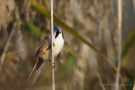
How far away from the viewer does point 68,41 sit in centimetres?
193

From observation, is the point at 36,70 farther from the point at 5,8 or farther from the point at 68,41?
the point at 68,41

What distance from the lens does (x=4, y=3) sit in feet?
5.21

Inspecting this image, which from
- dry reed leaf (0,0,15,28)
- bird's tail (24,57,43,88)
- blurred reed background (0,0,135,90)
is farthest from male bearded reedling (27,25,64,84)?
dry reed leaf (0,0,15,28)

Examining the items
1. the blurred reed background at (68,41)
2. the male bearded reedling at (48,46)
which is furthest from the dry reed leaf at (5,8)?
the male bearded reedling at (48,46)

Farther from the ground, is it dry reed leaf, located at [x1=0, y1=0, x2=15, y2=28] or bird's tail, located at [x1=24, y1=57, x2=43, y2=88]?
dry reed leaf, located at [x1=0, y1=0, x2=15, y2=28]

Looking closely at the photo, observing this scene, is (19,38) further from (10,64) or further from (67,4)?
(67,4)

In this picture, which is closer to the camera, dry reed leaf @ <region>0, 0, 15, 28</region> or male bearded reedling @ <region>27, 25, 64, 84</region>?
male bearded reedling @ <region>27, 25, 64, 84</region>

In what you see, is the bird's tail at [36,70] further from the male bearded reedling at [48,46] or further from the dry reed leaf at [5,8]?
the dry reed leaf at [5,8]

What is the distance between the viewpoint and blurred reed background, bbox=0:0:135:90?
5.46 feet

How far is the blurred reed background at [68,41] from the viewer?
5.46 ft

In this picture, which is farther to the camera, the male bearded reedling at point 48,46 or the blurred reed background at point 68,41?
the blurred reed background at point 68,41

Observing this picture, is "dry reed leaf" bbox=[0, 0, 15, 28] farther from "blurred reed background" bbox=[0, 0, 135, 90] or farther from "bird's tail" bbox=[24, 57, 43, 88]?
"bird's tail" bbox=[24, 57, 43, 88]

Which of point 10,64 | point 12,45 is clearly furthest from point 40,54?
point 12,45

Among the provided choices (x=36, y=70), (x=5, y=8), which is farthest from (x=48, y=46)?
(x=5, y=8)
